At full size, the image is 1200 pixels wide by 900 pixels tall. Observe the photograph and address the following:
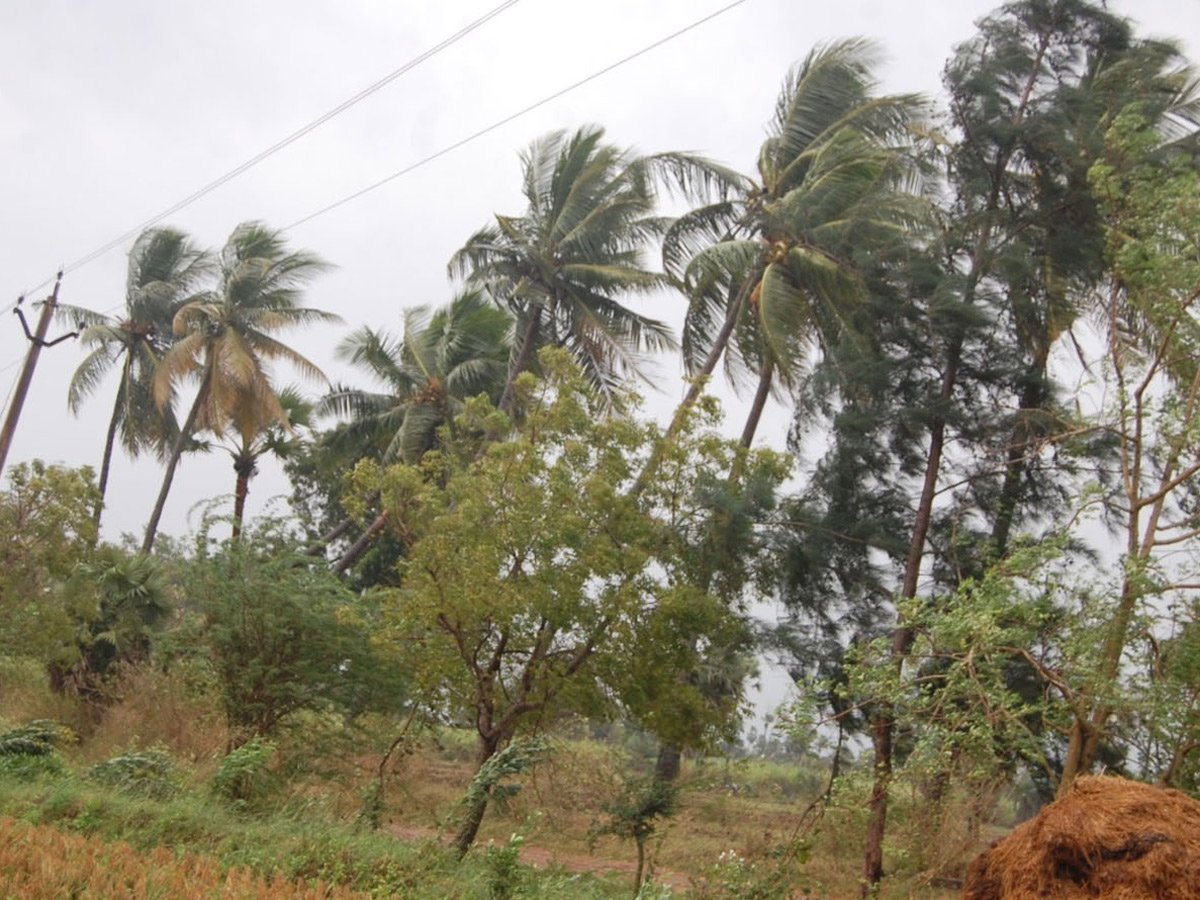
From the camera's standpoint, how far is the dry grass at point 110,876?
7004mm

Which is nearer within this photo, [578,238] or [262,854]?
[262,854]

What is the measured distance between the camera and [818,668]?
16.2m

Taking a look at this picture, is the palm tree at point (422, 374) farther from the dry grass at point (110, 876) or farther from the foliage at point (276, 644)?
the dry grass at point (110, 876)

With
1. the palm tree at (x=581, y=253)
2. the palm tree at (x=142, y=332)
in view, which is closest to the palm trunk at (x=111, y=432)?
the palm tree at (x=142, y=332)

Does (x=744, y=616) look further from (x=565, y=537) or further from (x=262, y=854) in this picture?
(x=262, y=854)

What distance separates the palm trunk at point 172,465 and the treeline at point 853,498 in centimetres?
771

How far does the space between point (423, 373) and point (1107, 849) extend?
796 inches

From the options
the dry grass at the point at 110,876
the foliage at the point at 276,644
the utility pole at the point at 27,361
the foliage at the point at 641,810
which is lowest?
the dry grass at the point at 110,876

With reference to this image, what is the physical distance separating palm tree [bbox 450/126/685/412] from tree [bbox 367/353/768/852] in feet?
24.3

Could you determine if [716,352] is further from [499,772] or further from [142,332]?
[142,332]

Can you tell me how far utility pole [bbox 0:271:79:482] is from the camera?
17.2 metres

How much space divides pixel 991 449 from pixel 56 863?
1173 centimetres

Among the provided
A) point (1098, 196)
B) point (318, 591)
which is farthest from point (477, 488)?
point (1098, 196)

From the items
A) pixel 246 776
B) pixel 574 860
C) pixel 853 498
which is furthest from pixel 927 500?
pixel 246 776
